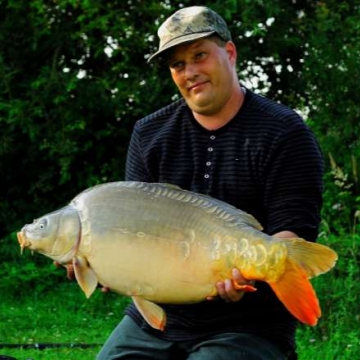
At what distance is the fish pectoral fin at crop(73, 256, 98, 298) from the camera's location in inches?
138

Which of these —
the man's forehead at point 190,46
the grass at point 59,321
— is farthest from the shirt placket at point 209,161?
the grass at point 59,321

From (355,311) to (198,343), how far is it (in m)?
2.42

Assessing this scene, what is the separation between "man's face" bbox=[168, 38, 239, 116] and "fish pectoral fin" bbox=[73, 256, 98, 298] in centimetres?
74

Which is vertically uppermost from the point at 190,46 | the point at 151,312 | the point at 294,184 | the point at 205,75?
the point at 190,46

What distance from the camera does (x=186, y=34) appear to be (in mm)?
3783

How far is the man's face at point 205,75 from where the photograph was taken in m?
3.81

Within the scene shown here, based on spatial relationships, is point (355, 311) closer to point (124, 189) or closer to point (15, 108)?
point (124, 189)

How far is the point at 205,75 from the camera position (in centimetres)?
381

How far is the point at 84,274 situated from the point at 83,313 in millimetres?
3783

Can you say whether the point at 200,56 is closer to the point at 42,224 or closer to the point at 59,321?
the point at 42,224

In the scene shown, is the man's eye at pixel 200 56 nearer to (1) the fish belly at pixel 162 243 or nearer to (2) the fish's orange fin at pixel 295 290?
(1) the fish belly at pixel 162 243

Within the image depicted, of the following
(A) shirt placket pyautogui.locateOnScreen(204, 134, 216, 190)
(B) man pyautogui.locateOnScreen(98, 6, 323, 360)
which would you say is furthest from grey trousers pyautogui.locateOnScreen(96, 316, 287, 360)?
(A) shirt placket pyautogui.locateOnScreen(204, 134, 216, 190)

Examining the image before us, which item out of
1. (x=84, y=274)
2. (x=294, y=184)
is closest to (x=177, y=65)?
(x=294, y=184)

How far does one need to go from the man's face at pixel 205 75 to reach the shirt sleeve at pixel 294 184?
0.91 feet
